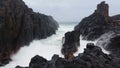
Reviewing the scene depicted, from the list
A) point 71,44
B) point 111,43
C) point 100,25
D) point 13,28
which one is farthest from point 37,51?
point 100,25

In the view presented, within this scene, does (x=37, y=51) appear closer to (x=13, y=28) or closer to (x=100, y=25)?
(x=13, y=28)

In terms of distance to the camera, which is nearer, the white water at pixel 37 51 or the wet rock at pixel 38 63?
the wet rock at pixel 38 63

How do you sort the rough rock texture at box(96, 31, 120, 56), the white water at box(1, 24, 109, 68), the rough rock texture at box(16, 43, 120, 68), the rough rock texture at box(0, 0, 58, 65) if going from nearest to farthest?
1. the rough rock texture at box(16, 43, 120, 68)
2. the rough rock texture at box(96, 31, 120, 56)
3. the rough rock texture at box(0, 0, 58, 65)
4. the white water at box(1, 24, 109, 68)

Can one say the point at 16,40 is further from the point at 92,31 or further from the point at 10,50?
the point at 92,31

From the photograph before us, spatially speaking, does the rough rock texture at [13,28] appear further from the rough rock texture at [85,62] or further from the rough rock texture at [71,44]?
the rough rock texture at [85,62]

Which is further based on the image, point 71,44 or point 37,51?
point 37,51

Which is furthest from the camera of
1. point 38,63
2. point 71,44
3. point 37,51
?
point 37,51

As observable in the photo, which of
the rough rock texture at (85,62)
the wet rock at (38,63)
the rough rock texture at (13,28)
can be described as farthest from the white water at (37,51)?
the rough rock texture at (85,62)

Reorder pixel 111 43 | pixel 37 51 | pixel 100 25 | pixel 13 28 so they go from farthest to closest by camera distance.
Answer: pixel 100 25 → pixel 37 51 → pixel 13 28 → pixel 111 43

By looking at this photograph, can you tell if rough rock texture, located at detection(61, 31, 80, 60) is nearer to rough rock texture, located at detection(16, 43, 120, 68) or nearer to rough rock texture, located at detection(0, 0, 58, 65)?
rough rock texture, located at detection(0, 0, 58, 65)

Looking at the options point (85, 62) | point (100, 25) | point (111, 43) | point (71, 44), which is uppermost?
point (100, 25)

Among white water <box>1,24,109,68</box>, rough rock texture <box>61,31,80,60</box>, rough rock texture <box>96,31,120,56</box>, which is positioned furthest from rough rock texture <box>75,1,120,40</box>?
rough rock texture <box>61,31,80,60</box>

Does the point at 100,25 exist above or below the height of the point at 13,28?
above

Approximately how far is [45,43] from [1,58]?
48.3ft
